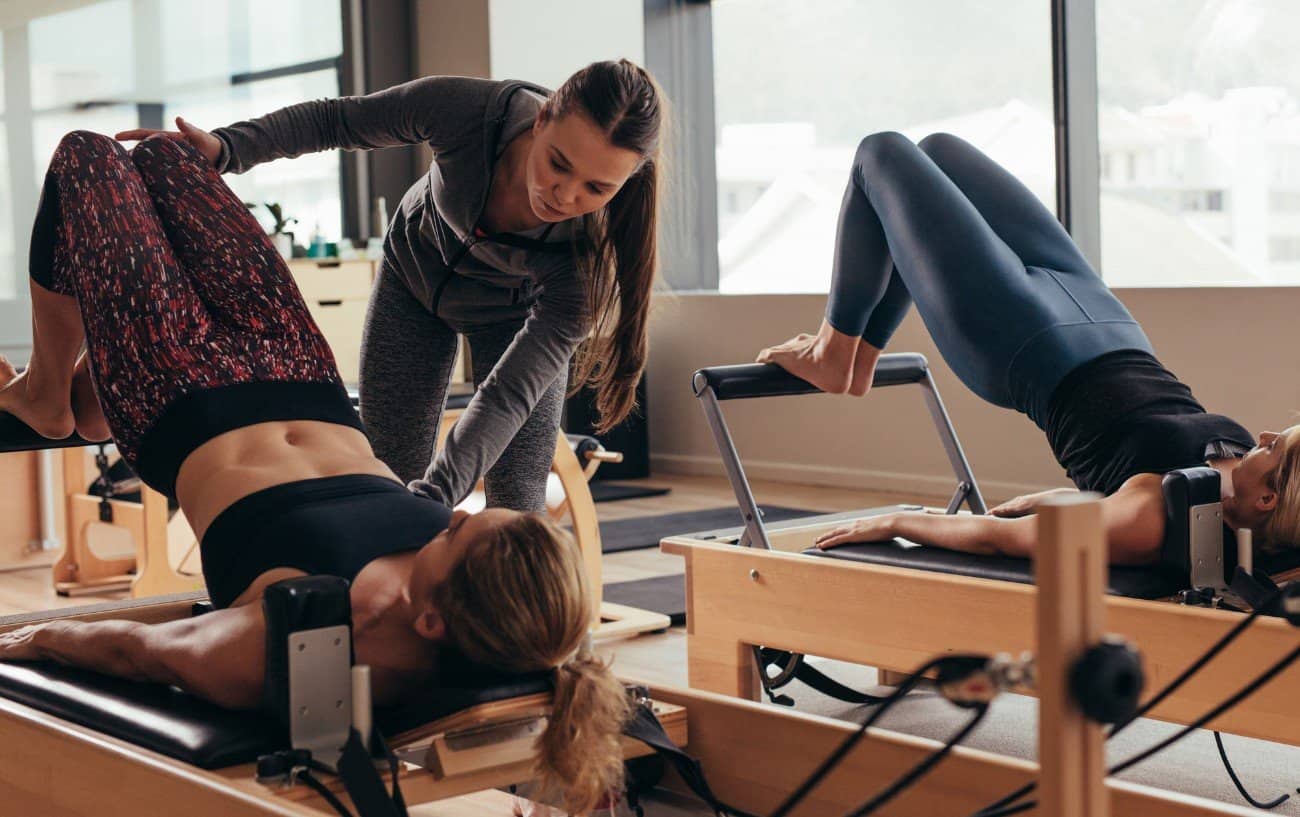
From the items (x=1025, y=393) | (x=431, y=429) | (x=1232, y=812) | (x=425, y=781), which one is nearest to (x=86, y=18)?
(x=431, y=429)

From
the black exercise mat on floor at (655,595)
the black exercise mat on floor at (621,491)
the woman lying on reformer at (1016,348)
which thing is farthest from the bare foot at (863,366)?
the black exercise mat on floor at (621,491)

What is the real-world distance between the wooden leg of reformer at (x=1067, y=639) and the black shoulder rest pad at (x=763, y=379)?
1728 mm

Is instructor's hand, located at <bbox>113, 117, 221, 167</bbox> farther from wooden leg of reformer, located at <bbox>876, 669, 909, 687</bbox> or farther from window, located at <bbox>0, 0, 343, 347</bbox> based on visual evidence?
window, located at <bbox>0, 0, 343, 347</bbox>

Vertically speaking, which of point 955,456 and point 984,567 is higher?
point 955,456

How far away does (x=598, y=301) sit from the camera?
2074 mm

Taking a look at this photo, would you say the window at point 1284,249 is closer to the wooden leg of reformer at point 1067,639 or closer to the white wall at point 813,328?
the white wall at point 813,328

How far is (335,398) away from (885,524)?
957 millimetres

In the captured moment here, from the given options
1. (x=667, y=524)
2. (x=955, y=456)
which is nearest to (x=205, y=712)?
(x=955, y=456)

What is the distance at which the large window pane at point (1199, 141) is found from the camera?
466cm

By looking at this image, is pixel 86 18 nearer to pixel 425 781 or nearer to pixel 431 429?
pixel 431 429

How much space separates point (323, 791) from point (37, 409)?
1.09 metres

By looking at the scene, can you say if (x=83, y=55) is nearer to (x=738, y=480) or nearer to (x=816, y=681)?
(x=738, y=480)

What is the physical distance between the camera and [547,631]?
1515mm

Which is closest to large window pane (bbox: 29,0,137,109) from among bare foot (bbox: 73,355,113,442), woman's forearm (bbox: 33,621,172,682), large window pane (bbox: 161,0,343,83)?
large window pane (bbox: 161,0,343,83)
